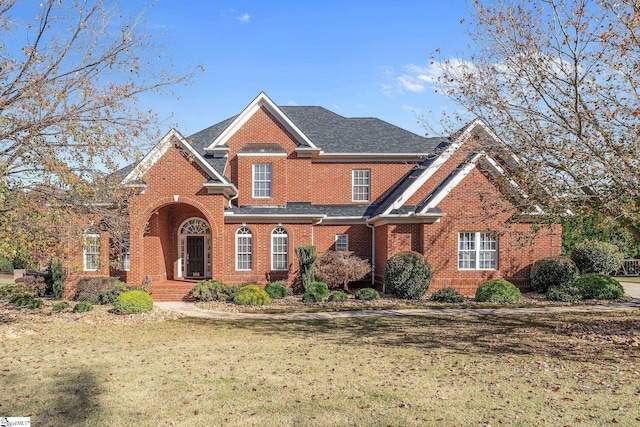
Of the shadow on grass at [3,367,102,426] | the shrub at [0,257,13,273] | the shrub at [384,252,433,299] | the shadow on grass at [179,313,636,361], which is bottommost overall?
the shrub at [0,257,13,273]

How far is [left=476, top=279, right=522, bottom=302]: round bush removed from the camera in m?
18.0

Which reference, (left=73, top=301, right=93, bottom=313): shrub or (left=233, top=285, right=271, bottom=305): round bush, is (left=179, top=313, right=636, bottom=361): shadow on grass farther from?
(left=73, top=301, right=93, bottom=313): shrub

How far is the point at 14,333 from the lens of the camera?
42.1ft

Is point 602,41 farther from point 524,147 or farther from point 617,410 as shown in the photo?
point 617,410

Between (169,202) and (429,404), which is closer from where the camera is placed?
(429,404)

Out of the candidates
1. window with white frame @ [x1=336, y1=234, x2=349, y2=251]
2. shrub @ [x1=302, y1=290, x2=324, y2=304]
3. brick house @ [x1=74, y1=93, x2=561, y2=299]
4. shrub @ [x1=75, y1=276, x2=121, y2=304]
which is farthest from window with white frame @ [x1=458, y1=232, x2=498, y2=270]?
shrub @ [x1=75, y1=276, x2=121, y2=304]

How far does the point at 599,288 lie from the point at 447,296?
6304 millimetres

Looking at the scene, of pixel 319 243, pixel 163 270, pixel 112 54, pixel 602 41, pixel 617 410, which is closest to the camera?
pixel 617 410

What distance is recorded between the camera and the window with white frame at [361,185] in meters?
25.0

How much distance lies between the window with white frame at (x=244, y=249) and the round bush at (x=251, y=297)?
3818 millimetres

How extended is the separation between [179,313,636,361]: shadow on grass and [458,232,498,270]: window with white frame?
212 inches

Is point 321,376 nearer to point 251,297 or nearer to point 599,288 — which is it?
point 251,297

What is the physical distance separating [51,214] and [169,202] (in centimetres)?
936

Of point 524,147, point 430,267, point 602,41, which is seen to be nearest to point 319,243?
point 430,267
